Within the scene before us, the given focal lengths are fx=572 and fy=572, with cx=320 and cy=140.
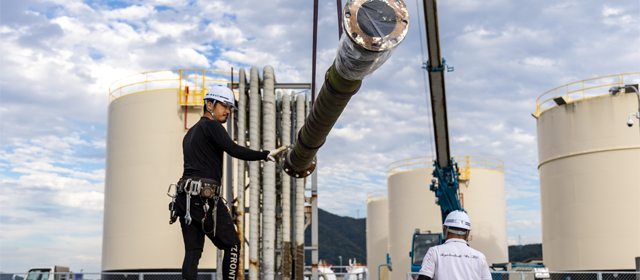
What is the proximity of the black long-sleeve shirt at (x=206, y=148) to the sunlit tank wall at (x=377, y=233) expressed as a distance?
36926mm

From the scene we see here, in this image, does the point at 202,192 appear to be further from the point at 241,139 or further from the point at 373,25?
the point at 241,139

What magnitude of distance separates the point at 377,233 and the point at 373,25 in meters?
40.6

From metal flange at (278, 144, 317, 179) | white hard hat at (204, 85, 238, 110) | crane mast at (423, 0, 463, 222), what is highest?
crane mast at (423, 0, 463, 222)

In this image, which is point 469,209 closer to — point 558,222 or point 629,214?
point 558,222

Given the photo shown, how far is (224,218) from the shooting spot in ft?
15.3

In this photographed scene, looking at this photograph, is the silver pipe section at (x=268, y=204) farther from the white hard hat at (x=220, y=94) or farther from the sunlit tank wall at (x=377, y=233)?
the sunlit tank wall at (x=377, y=233)

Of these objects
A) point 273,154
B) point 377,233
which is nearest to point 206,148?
point 273,154

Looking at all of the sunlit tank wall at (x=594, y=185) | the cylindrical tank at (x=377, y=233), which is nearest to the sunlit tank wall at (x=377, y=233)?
the cylindrical tank at (x=377, y=233)

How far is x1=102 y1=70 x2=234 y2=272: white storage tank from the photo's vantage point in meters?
17.8

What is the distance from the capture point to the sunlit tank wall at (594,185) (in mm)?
21891

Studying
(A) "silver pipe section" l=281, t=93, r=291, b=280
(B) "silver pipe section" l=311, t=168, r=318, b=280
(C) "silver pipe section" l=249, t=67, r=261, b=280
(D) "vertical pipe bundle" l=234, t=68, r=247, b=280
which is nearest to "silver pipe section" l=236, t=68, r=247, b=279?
(D) "vertical pipe bundle" l=234, t=68, r=247, b=280

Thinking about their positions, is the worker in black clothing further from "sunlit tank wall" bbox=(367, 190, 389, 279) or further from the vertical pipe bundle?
"sunlit tank wall" bbox=(367, 190, 389, 279)

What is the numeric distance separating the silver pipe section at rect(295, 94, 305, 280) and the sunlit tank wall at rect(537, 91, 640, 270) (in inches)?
531

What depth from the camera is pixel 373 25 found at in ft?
8.89
